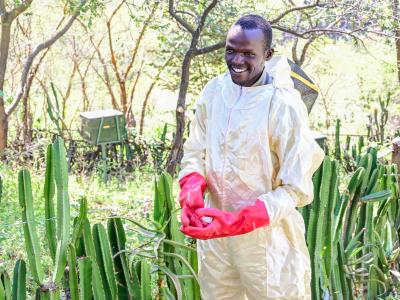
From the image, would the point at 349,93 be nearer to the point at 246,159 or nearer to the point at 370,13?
the point at 370,13

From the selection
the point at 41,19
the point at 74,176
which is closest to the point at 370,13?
the point at 74,176

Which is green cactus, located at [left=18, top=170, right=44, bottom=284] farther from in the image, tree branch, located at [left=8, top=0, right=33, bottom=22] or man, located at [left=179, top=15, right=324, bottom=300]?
tree branch, located at [left=8, top=0, right=33, bottom=22]

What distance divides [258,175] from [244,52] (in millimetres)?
357

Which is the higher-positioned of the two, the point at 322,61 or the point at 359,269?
the point at 322,61

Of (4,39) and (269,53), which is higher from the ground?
(4,39)

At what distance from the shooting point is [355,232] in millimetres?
3209

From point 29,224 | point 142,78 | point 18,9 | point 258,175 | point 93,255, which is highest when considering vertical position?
point 18,9

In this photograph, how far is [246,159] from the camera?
86.4 inches

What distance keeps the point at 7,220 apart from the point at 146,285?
3536mm

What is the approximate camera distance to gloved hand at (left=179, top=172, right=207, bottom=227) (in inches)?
82.6

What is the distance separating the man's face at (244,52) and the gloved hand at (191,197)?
313mm

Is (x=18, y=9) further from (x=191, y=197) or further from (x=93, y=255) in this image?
(x=191, y=197)

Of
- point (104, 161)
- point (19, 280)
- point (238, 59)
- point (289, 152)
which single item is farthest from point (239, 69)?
point (104, 161)

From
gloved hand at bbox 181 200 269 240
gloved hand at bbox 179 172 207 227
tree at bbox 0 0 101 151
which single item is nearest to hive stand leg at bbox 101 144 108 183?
tree at bbox 0 0 101 151
